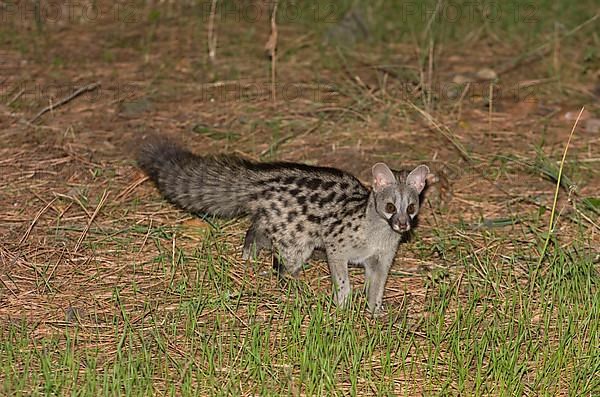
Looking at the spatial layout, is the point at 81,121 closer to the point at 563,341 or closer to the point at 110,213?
the point at 110,213

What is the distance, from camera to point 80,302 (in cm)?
645

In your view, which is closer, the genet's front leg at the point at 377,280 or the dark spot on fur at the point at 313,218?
the genet's front leg at the point at 377,280

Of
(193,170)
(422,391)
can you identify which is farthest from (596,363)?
(193,170)

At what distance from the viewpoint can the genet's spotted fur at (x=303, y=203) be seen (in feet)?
21.3

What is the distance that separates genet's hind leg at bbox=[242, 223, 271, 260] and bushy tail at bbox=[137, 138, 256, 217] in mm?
141

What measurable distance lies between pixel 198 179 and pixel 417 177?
137 centimetres

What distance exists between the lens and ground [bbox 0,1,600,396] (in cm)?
575

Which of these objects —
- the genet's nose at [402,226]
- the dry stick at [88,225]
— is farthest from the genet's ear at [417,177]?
the dry stick at [88,225]

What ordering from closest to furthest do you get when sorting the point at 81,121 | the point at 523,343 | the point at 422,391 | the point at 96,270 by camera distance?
1. the point at 422,391
2. the point at 523,343
3. the point at 96,270
4. the point at 81,121

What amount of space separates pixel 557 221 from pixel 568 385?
208 centimetres

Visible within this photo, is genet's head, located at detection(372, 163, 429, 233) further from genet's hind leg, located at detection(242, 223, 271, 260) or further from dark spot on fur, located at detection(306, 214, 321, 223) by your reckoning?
genet's hind leg, located at detection(242, 223, 271, 260)

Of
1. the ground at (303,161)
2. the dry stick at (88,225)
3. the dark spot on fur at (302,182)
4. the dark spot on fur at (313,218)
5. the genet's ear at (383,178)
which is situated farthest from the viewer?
the dry stick at (88,225)

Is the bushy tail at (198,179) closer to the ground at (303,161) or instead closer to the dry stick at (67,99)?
the ground at (303,161)

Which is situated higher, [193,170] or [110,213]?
[193,170]
